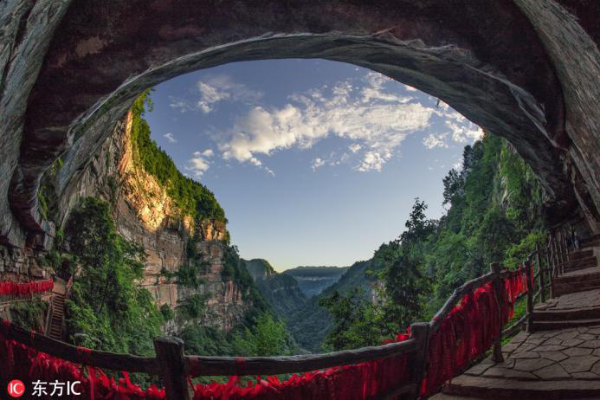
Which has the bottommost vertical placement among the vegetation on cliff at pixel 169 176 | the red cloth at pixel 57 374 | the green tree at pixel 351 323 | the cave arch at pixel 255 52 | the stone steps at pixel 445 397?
the green tree at pixel 351 323

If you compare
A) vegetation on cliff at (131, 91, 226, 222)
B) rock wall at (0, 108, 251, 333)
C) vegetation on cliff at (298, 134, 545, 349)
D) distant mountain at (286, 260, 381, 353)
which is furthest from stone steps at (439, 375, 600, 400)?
distant mountain at (286, 260, 381, 353)

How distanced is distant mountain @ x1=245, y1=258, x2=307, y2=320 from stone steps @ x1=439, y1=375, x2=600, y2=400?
90.9m

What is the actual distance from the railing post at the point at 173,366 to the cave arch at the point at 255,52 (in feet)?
12.9

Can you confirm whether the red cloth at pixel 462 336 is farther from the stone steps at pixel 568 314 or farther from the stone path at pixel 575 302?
the stone path at pixel 575 302

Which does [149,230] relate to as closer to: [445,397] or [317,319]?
[445,397]

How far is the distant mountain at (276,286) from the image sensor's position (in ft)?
306

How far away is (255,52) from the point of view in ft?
22.0

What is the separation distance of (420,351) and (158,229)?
2542cm

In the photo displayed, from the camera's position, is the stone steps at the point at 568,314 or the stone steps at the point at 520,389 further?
the stone steps at the point at 568,314

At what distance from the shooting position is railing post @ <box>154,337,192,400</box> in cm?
178

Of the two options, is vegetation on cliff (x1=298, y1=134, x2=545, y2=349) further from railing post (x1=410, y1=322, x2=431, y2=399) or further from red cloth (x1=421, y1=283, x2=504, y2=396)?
railing post (x1=410, y1=322, x2=431, y2=399)

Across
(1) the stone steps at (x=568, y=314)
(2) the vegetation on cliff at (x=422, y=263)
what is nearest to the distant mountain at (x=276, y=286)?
(2) the vegetation on cliff at (x=422, y=263)

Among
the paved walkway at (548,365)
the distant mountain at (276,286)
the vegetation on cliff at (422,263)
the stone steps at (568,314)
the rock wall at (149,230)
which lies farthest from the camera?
the distant mountain at (276,286)

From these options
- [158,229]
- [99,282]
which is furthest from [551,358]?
[158,229]
